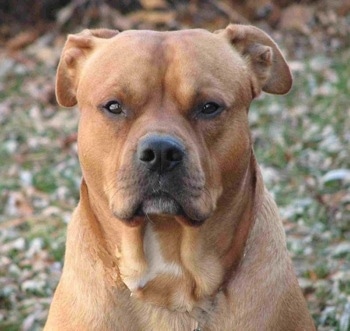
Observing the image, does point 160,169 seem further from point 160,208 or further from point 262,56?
point 262,56

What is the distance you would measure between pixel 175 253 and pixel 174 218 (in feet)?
0.55

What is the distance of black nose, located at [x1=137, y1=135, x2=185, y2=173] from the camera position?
12.1 feet

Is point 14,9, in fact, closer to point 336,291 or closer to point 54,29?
point 54,29

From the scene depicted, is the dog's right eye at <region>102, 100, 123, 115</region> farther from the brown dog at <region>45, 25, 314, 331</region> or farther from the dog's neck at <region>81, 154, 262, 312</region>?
the dog's neck at <region>81, 154, 262, 312</region>

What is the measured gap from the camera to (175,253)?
4160 millimetres

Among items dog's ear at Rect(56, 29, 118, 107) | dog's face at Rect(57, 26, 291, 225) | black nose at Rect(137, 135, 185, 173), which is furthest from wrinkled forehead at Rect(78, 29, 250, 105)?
black nose at Rect(137, 135, 185, 173)

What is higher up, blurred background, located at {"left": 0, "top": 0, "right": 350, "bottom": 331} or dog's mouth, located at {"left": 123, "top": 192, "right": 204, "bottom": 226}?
dog's mouth, located at {"left": 123, "top": 192, "right": 204, "bottom": 226}

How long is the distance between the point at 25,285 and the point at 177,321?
1925mm

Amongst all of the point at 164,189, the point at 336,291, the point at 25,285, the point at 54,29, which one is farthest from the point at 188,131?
the point at 54,29

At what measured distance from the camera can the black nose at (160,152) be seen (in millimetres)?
3701

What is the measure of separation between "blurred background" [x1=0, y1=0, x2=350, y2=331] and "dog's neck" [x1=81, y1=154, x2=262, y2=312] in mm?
1200

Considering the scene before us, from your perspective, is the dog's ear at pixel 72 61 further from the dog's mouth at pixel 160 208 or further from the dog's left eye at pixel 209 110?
the dog's mouth at pixel 160 208

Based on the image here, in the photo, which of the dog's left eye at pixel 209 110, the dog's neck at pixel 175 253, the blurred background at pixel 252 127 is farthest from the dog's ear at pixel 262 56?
the blurred background at pixel 252 127

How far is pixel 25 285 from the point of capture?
5844 mm
